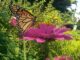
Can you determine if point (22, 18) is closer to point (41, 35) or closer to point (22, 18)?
point (22, 18)

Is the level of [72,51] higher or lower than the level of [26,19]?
lower

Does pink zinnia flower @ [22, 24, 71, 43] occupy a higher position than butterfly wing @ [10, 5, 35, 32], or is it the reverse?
butterfly wing @ [10, 5, 35, 32]

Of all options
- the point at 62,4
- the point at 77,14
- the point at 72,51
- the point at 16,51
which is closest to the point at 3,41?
the point at 16,51

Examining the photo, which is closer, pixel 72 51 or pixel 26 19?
pixel 26 19

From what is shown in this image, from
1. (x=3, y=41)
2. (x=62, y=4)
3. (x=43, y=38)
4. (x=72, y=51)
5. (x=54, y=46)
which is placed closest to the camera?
(x=43, y=38)

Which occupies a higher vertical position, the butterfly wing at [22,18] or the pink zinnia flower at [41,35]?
the butterfly wing at [22,18]

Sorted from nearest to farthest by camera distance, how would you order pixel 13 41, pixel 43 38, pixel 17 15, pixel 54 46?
pixel 17 15 → pixel 43 38 → pixel 13 41 → pixel 54 46

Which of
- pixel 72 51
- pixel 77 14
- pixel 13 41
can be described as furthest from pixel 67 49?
pixel 77 14

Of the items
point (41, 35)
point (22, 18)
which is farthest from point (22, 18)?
point (41, 35)

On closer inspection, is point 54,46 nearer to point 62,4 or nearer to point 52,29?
point 52,29

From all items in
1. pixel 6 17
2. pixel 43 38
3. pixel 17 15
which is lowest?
pixel 6 17

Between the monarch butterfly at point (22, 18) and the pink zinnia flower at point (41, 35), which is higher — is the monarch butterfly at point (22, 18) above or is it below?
above
